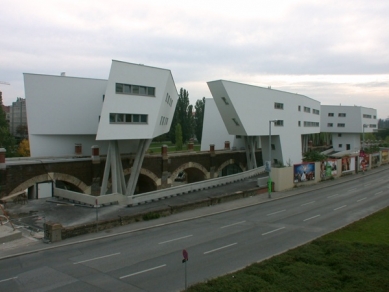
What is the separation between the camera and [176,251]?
18.3m

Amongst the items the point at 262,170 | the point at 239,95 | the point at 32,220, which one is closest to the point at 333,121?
the point at 262,170

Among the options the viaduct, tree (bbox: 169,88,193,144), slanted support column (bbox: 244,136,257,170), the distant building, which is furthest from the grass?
the distant building

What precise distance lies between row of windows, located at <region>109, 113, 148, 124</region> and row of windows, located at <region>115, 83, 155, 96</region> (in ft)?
6.22

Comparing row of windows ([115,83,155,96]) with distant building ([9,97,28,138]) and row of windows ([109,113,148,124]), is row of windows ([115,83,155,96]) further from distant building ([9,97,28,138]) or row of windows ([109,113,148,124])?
distant building ([9,97,28,138])

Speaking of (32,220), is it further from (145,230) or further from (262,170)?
(262,170)

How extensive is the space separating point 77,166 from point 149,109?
873 cm

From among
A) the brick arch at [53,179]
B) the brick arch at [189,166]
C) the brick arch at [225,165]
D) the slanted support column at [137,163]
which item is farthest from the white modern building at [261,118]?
the brick arch at [53,179]

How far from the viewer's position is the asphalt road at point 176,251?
1437cm

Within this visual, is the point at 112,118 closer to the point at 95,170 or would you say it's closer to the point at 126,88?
the point at 126,88

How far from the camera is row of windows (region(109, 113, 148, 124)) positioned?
29.8 meters

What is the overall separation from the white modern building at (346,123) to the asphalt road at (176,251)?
59.3m

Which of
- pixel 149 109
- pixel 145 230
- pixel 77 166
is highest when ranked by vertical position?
pixel 149 109

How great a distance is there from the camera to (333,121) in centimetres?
8750

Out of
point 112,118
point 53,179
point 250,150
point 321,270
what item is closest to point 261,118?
point 250,150
